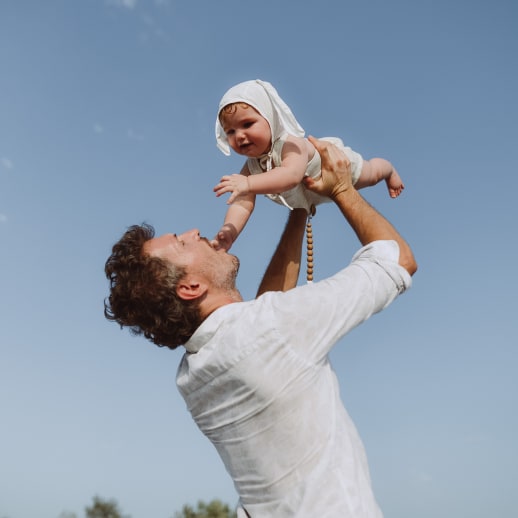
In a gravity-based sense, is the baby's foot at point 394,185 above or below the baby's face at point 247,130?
above

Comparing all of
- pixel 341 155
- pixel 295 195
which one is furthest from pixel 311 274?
pixel 341 155

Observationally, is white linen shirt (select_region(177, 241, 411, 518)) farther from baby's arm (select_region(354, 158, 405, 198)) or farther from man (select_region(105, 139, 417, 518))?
baby's arm (select_region(354, 158, 405, 198))

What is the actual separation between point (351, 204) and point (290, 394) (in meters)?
1.46

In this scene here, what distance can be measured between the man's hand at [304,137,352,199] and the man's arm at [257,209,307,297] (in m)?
0.55

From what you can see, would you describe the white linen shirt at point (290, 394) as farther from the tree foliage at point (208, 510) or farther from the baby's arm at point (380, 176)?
the tree foliage at point (208, 510)

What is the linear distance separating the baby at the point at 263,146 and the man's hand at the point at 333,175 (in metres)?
0.19

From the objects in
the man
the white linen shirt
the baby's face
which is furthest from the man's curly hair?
the baby's face

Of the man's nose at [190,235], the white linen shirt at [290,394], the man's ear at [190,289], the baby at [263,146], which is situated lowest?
the white linen shirt at [290,394]

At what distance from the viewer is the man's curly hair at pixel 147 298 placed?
13.6 ft

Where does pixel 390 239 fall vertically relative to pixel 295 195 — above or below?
below

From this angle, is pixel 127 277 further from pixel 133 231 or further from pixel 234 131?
pixel 234 131

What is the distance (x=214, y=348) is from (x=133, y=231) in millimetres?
1163

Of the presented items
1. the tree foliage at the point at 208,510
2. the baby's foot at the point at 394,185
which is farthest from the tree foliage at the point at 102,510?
the baby's foot at the point at 394,185

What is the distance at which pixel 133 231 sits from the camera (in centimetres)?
457
